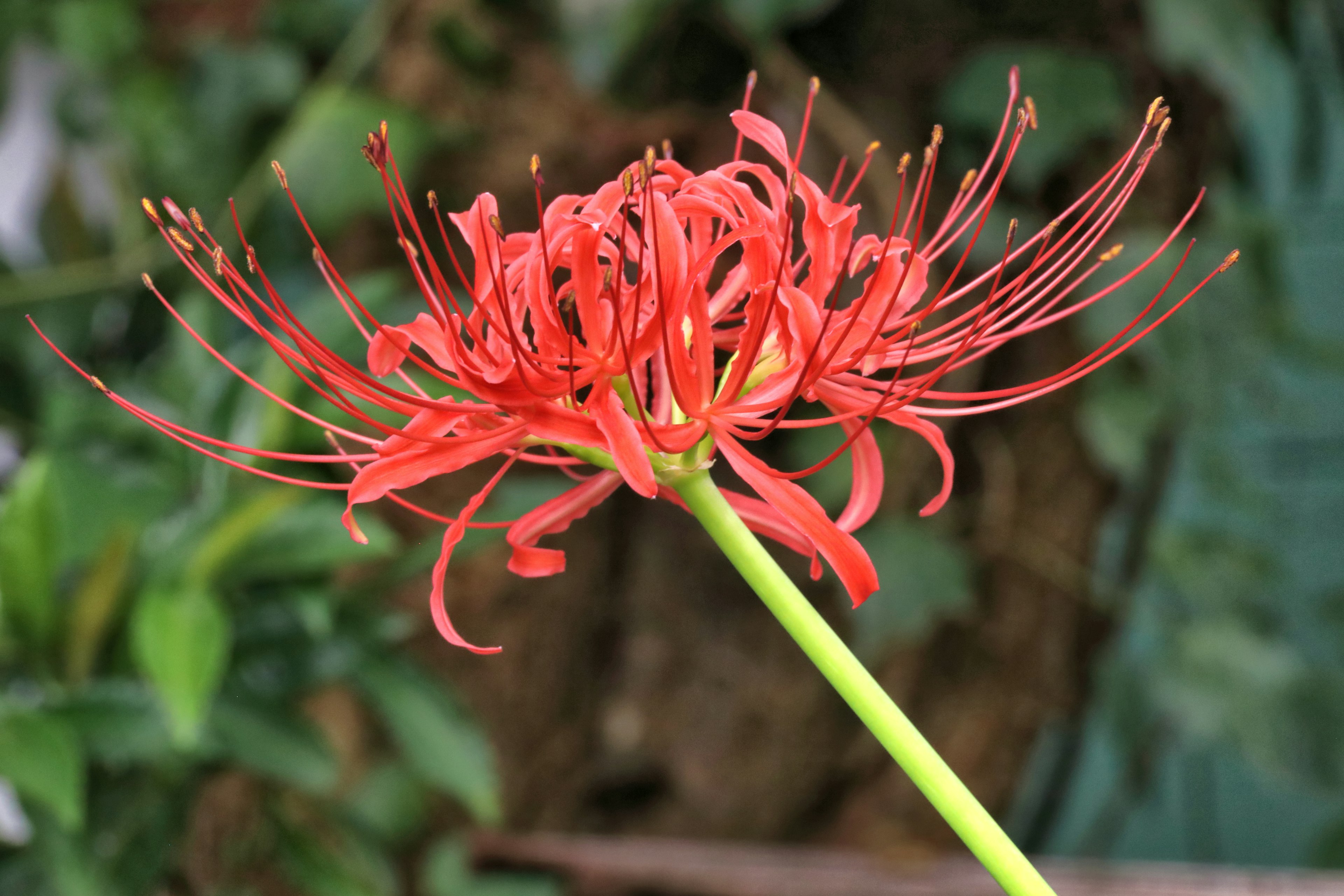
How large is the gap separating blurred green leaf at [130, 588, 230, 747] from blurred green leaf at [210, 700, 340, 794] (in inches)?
0.8

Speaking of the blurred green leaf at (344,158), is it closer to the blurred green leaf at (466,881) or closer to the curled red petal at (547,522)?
the blurred green leaf at (466,881)

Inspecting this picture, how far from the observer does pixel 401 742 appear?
834 millimetres

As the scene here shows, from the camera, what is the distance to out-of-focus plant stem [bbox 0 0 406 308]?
0.99 meters

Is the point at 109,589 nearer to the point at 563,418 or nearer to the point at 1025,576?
the point at 563,418

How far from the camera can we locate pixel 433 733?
831 millimetres

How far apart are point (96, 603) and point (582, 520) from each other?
0.41m

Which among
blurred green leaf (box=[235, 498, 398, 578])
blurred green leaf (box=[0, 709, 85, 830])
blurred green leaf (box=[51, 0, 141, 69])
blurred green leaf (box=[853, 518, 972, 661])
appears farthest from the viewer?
blurred green leaf (box=[51, 0, 141, 69])

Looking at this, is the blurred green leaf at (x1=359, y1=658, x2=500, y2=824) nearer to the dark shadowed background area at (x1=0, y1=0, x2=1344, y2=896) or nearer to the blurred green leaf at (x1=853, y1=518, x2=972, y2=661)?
the dark shadowed background area at (x1=0, y1=0, x2=1344, y2=896)

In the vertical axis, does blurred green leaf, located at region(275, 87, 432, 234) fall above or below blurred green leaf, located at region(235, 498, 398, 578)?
above

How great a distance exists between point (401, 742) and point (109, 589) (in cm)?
24

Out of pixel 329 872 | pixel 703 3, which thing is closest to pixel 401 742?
pixel 329 872

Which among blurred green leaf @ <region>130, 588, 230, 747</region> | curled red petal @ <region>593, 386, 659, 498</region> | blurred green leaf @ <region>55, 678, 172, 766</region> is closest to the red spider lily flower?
curled red petal @ <region>593, 386, 659, 498</region>

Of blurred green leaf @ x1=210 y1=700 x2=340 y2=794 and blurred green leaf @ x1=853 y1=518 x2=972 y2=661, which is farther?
blurred green leaf @ x1=853 y1=518 x2=972 y2=661

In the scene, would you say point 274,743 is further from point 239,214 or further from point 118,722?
point 239,214
